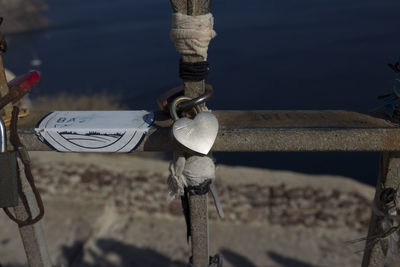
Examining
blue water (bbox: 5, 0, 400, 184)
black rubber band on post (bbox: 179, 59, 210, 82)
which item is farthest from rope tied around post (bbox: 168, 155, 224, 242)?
blue water (bbox: 5, 0, 400, 184)

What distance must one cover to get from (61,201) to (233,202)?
267 cm

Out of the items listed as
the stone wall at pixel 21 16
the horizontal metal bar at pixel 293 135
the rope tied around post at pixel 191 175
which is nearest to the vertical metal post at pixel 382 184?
the horizontal metal bar at pixel 293 135

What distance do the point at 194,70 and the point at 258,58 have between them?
688 inches

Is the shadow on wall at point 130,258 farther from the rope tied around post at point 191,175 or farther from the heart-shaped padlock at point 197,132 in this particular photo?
Result: the heart-shaped padlock at point 197,132

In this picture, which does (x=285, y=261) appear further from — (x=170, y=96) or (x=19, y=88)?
(x=19, y=88)

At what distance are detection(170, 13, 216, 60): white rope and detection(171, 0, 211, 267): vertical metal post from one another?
2 centimetres

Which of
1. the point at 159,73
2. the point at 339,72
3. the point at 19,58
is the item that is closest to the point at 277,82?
the point at 339,72

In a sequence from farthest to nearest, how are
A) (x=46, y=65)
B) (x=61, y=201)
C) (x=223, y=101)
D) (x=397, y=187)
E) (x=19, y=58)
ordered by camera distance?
1. (x=19, y=58)
2. (x=46, y=65)
3. (x=223, y=101)
4. (x=61, y=201)
5. (x=397, y=187)

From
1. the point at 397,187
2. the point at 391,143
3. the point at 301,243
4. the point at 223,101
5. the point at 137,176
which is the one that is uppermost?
the point at 391,143

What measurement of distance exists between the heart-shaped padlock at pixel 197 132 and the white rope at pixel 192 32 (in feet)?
0.69

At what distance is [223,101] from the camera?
14.4 meters

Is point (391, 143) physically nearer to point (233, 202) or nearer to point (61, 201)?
point (233, 202)

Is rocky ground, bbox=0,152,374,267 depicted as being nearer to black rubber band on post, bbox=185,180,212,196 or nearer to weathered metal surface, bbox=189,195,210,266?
weathered metal surface, bbox=189,195,210,266

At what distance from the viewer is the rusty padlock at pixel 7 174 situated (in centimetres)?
131
